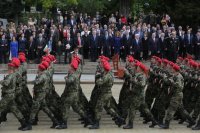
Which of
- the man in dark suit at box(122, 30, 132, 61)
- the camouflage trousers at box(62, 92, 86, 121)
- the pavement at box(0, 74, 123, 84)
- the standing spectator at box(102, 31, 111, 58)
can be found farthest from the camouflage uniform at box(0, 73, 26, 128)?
the man in dark suit at box(122, 30, 132, 61)

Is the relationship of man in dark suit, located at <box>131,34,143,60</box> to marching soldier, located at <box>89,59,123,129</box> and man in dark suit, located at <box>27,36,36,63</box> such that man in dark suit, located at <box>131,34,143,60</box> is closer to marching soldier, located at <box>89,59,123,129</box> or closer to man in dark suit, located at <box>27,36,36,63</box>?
man in dark suit, located at <box>27,36,36,63</box>

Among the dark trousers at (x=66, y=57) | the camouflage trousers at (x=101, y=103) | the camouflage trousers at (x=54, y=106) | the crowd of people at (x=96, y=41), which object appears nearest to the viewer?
the camouflage trousers at (x=101, y=103)

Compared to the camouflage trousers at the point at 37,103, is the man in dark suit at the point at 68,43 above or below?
above

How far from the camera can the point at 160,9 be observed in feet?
146

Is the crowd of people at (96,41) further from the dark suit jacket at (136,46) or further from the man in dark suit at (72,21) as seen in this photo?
the man in dark suit at (72,21)

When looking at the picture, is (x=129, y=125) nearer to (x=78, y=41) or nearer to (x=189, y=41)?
(x=78, y=41)

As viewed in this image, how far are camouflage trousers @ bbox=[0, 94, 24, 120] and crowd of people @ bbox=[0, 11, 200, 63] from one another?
15014 millimetres

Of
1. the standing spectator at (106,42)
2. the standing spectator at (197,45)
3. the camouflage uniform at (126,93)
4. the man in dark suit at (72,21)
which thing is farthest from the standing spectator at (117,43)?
the camouflage uniform at (126,93)

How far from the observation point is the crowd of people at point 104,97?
18.1m

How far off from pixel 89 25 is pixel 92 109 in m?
17.8

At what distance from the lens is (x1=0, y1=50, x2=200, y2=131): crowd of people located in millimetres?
18125

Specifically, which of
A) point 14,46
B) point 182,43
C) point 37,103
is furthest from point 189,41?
point 37,103

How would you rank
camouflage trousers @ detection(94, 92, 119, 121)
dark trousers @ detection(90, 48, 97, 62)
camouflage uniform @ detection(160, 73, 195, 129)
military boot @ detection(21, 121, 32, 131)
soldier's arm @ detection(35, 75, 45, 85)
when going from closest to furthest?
soldier's arm @ detection(35, 75, 45, 85)
military boot @ detection(21, 121, 32, 131)
camouflage uniform @ detection(160, 73, 195, 129)
camouflage trousers @ detection(94, 92, 119, 121)
dark trousers @ detection(90, 48, 97, 62)

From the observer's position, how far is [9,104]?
17859mm
